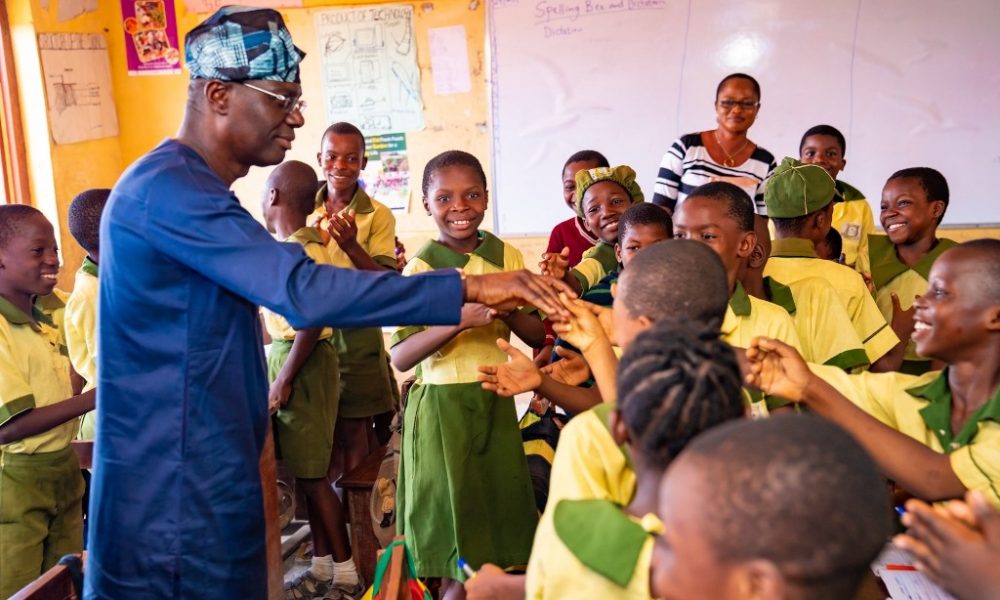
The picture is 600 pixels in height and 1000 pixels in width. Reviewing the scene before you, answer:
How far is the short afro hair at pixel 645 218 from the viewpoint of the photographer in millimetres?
2734

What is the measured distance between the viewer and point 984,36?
196 inches

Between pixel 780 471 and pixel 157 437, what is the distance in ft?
4.17

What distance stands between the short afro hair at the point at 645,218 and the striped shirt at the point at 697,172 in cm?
122

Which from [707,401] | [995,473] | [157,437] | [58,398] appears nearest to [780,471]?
[707,401]

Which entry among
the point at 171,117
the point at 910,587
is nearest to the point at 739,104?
the point at 910,587

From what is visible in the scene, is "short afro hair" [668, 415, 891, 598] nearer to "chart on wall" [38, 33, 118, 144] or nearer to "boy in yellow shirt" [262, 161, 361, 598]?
"boy in yellow shirt" [262, 161, 361, 598]

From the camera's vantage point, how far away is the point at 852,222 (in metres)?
4.04

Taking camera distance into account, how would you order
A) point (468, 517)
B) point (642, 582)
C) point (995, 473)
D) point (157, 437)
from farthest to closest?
1. point (468, 517)
2. point (157, 437)
3. point (995, 473)
4. point (642, 582)

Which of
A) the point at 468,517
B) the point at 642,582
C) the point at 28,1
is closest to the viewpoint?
the point at 642,582

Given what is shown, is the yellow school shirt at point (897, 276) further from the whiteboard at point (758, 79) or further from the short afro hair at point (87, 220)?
the short afro hair at point (87, 220)

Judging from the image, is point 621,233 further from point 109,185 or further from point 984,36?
point 109,185

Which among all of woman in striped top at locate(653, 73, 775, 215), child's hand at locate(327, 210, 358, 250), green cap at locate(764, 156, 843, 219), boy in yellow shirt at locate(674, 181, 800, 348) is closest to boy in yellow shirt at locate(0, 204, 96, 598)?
child's hand at locate(327, 210, 358, 250)

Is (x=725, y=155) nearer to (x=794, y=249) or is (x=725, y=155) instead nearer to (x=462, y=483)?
(x=794, y=249)

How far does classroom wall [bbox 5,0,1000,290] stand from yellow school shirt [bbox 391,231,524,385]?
3202mm
